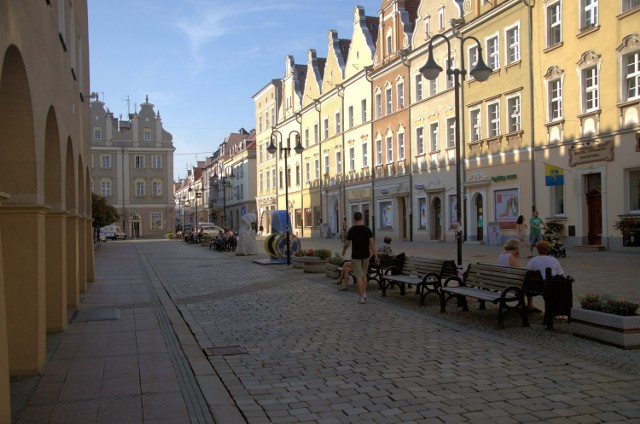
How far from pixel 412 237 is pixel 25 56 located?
3357 cm

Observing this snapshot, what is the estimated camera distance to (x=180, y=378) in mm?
6773

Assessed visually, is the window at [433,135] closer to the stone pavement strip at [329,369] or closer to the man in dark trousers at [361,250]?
the man in dark trousers at [361,250]

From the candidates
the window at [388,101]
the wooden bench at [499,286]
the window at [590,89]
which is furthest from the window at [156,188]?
the wooden bench at [499,286]

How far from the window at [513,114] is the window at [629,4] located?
6.82 meters

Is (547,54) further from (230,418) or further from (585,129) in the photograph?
(230,418)

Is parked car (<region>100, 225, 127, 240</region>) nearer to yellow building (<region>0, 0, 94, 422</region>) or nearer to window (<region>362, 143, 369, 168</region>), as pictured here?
window (<region>362, 143, 369, 168</region>)

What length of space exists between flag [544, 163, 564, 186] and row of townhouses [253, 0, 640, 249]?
0.14 ft

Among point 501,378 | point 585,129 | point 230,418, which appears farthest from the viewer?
point 585,129

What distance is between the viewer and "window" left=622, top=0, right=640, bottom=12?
21766 millimetres

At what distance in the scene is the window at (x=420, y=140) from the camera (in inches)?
1474

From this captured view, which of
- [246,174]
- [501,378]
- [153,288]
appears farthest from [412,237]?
[246,174]

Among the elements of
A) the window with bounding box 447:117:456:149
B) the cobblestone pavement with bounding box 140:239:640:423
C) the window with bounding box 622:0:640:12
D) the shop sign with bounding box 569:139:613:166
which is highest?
the window with bounding box 622:0:640:12

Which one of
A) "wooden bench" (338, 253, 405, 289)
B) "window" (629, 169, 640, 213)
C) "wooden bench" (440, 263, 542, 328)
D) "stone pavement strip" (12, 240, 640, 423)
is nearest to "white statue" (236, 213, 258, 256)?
"window" (629, 169, 640, 213)

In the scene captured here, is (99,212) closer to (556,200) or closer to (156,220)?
(556,200)
